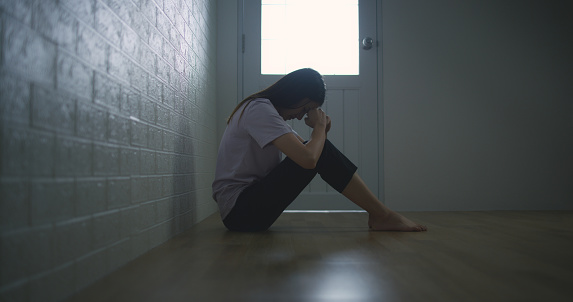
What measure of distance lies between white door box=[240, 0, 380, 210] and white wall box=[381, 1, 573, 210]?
0.12m

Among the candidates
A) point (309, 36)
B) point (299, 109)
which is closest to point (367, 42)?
point (309, 36)

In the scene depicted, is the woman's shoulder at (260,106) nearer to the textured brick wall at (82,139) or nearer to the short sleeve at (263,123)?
the short sleeve at (263,123)

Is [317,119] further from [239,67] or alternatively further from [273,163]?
[239,67]

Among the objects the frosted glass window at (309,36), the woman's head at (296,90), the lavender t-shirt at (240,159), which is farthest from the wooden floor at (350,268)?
the frosted glass window at (309,36)

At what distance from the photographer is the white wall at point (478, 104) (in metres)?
3.52

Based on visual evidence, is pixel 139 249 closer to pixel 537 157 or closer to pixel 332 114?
pixel 332 114

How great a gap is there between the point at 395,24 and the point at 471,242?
7.49ft

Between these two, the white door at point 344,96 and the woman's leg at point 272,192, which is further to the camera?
the white door at point 344,96

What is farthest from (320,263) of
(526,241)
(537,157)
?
(537,157)

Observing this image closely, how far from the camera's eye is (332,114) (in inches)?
138

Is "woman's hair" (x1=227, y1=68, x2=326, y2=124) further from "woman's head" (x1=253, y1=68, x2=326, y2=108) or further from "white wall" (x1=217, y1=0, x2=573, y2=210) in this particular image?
"white wall" (x1=217, y1=0, x2=573, y2=210)

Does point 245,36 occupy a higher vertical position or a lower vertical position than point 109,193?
higher

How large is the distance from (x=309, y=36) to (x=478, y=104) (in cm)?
148

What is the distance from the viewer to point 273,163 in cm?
206
